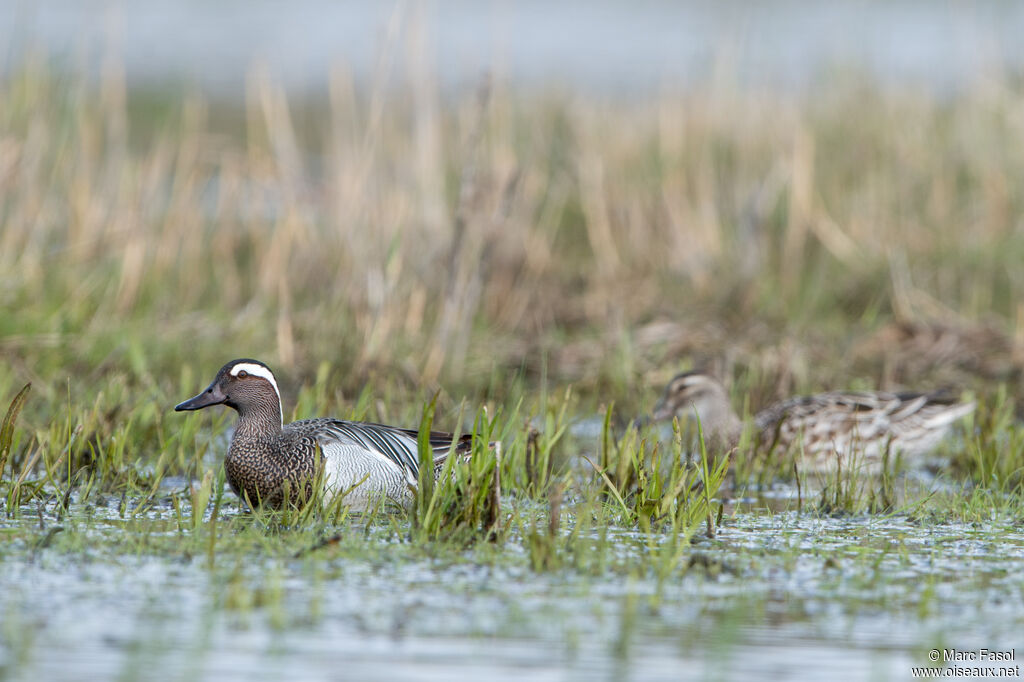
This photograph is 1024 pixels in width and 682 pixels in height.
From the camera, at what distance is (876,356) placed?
10703mm

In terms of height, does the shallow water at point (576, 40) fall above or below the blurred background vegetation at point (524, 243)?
above

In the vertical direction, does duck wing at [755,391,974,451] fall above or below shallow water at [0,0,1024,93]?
below

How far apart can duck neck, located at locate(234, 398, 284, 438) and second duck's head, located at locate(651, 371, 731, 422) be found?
264cm

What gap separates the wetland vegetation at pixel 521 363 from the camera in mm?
4559

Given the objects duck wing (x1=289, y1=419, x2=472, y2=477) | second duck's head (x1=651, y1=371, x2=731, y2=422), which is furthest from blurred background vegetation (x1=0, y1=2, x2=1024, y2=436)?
duck wing (x1=289, y1=419, x2=472, y2=477)

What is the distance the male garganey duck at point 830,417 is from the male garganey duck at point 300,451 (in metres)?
1.91

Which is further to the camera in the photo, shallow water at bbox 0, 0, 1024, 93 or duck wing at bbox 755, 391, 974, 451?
shallow water at bbox 0, 0, 1024, 93

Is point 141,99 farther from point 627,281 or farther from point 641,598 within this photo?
point 641,598

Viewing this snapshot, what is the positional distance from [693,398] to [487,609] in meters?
4.30

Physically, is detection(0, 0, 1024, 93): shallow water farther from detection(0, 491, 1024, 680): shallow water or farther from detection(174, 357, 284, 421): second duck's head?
detection(0, 491, 1024, 680): shallow water

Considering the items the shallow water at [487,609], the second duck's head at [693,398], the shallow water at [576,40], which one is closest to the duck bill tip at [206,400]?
the shallow water at [487,609]

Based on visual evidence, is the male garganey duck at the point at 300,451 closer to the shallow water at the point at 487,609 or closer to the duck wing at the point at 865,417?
the shallow water at the point at 487,609

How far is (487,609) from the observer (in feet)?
15.4

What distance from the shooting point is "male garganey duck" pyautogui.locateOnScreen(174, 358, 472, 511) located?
6.51 metres
